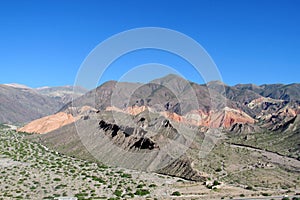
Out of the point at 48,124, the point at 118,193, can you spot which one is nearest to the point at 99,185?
the point at 118,193

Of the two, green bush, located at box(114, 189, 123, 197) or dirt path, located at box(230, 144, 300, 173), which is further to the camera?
dirt path, located at box(230, 144, 300, 173)

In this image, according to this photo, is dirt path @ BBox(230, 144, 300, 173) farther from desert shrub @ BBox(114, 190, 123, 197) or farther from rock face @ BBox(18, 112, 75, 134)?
rock face @ BBox(18, 112, 75, 134)

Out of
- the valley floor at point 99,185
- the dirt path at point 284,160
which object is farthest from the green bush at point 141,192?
the dirt path at point 284,160

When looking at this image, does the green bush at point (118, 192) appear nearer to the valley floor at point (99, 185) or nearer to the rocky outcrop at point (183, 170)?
the valley floor at point (99, 185)

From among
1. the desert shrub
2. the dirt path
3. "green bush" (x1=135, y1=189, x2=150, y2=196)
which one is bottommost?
the desert shrub

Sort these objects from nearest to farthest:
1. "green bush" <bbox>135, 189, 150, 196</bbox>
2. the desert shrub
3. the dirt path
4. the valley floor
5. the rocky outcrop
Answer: the valley floor → the desert shrub → "green bush" <bbox>135, 189, 150, 196</bbox> → the rocky outcrop → the dirt path

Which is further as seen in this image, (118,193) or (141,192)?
(141,192)

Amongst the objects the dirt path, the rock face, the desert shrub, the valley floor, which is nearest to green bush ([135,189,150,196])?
the valley floor

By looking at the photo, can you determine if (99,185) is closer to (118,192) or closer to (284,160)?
(118,192)

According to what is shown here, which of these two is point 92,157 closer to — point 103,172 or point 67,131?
point 103,172

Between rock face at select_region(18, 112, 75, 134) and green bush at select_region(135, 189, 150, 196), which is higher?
rock face at select_region(18, 112, 75, 134)

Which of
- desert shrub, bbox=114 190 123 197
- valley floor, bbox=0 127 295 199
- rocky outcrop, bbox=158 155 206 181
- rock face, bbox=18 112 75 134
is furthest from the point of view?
rock face, bbox=18 112 75 134
